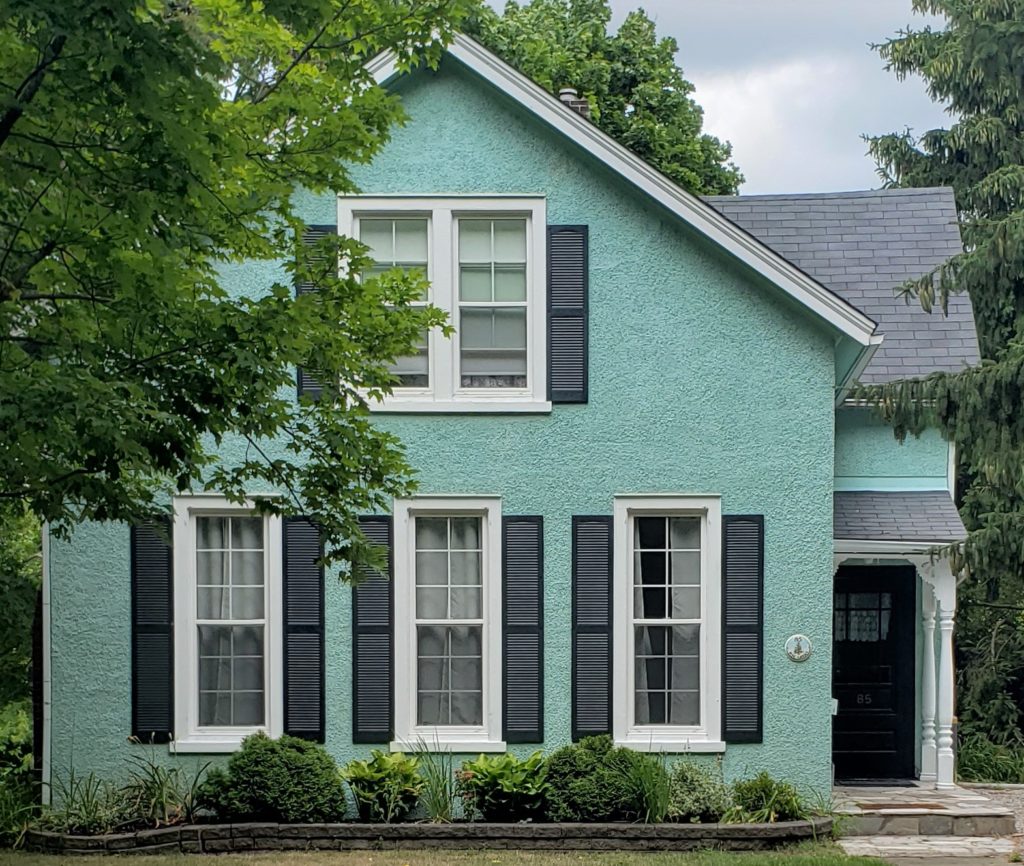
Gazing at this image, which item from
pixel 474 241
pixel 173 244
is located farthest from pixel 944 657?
pixel 173 244

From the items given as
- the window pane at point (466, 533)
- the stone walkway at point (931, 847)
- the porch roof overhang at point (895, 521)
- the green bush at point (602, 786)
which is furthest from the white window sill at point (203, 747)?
the porch roof overhang at point (895, 521)

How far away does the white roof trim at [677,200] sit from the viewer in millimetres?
11984

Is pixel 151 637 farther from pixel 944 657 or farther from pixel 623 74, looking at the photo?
pixel 623 74

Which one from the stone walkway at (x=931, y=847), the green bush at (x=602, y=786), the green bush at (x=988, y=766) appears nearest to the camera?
the stone walkway at (x=931, y=847)

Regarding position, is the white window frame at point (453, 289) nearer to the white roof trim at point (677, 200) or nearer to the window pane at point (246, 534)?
the white roof trim at point (677, 200)

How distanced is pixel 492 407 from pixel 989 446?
4.35m

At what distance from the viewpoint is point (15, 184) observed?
722 cm

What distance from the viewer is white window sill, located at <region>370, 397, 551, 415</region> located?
40.4ft

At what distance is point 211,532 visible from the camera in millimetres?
12445

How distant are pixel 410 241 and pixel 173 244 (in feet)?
16.8

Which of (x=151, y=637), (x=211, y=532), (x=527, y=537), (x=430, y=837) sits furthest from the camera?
(x=211, y=532)

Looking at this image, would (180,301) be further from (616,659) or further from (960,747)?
(960,747)

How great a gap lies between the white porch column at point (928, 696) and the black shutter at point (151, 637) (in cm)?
739

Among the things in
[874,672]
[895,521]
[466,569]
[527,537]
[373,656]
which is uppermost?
[895,521]
